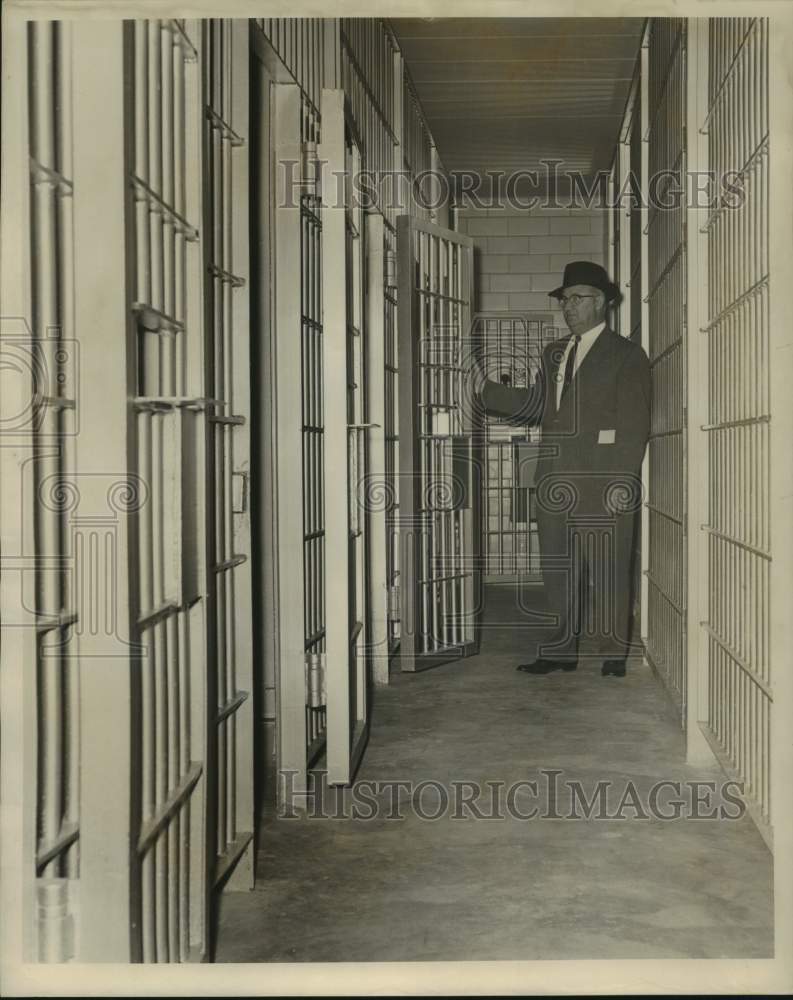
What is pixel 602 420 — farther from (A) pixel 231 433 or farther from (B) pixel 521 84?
(A) pixel 231 433

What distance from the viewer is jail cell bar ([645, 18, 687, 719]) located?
399 cm

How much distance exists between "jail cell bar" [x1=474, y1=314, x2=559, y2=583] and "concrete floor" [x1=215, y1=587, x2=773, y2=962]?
466cm

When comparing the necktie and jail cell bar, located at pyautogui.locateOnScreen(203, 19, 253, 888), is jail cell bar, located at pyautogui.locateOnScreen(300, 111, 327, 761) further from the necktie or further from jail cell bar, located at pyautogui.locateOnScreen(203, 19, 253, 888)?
the necktie

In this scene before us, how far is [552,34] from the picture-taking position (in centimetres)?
525

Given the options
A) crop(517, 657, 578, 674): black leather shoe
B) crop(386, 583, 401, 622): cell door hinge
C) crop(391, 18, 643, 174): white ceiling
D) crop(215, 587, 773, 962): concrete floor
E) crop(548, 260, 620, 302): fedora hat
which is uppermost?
crop(391, 18, 643, 174): white ceiling

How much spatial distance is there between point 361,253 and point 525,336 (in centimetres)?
519

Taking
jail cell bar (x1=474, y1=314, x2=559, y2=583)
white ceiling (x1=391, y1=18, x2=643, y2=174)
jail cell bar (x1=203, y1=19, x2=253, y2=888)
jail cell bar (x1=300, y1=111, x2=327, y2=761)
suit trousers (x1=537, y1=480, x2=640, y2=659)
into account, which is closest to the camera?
jail cell bar (x1=203, y1=19, x2=253, y2=888)

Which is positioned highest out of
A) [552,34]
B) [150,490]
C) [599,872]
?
[552,34]

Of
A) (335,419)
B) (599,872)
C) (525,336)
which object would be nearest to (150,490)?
(335,419)

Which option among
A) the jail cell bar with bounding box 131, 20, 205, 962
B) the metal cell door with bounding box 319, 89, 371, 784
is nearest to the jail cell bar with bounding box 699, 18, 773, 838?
the metal cell door with bounding box 319, 89, 371, 784

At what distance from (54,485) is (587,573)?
392cm

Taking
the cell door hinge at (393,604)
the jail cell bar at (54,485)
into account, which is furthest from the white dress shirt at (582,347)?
the jail cell bar at (54,485)

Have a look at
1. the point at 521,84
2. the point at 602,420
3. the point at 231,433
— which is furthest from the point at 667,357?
the point at 231,433

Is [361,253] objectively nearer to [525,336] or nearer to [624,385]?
[624,385]
